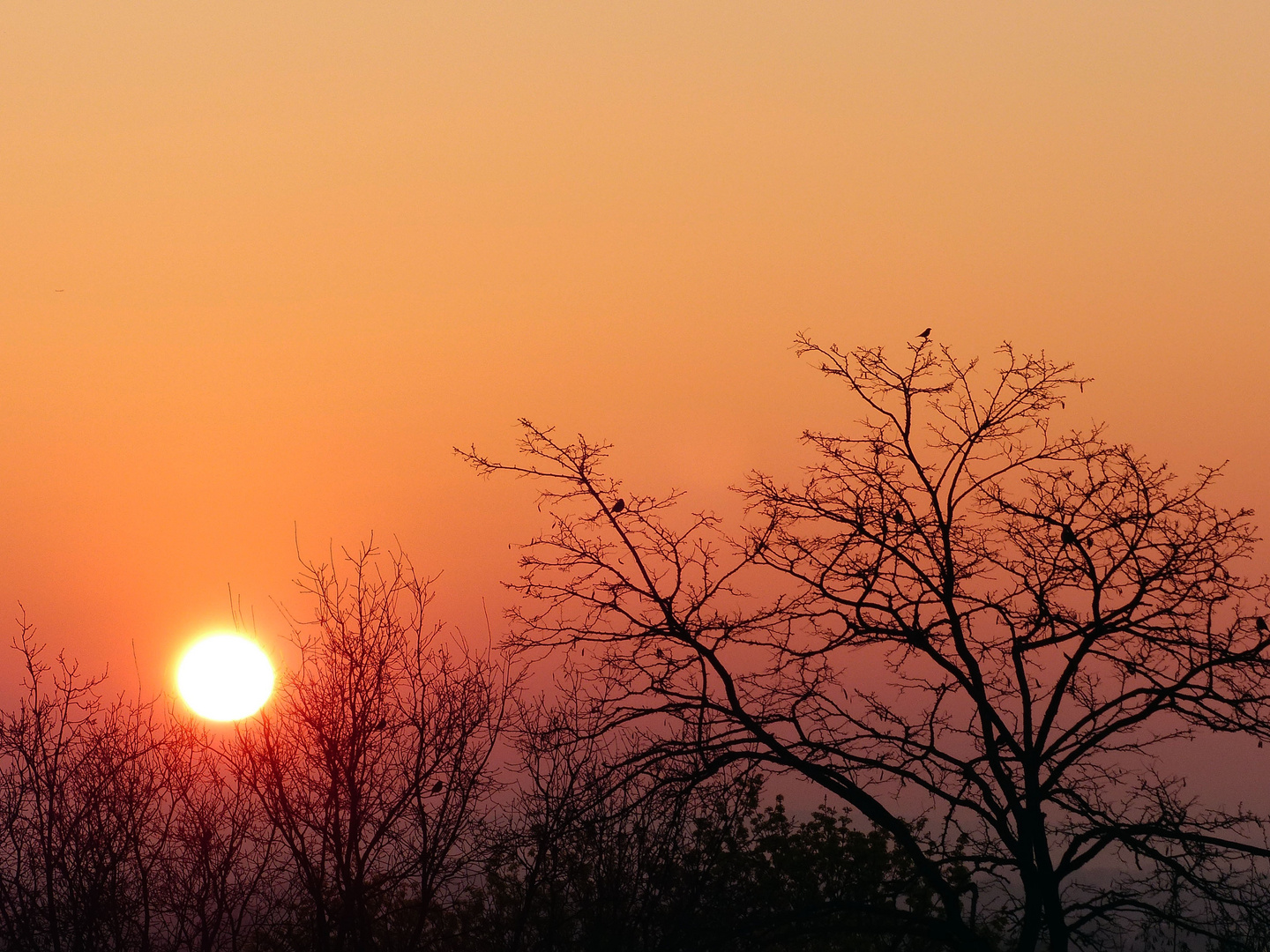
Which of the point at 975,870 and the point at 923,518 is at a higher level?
the point at 923,518

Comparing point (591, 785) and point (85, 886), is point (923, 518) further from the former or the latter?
point (85, 886)

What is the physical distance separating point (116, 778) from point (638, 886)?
871 centimetres

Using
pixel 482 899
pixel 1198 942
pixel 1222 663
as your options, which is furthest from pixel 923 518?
pixel 482 899

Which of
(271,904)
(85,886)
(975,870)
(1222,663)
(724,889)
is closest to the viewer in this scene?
(1222,663)

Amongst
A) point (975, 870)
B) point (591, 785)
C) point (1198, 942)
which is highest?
point (591, 785)

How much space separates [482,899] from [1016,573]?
35.2 ft

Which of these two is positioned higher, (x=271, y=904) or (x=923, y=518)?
(x=923, y=518)

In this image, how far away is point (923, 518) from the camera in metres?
13.6

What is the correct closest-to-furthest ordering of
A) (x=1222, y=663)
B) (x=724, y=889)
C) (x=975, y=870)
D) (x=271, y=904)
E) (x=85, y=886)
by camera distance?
(x=1222, y=663) < (x=975, y=870) < (x=724, y=889) < (x=85, y=886) < (x=271, y=904)

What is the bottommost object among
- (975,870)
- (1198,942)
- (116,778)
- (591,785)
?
(1198,942)

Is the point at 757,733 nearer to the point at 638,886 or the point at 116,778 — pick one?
the point at 638,886

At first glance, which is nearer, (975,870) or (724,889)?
(975,870)

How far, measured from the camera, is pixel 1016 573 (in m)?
13.4

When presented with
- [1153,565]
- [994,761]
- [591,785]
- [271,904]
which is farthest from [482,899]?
[1153,565]
